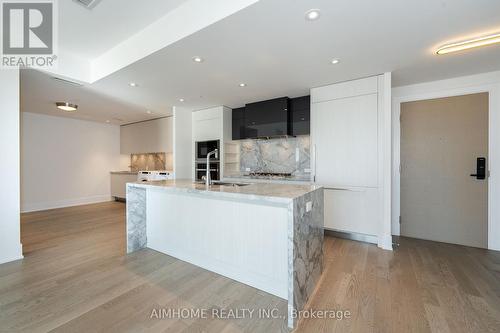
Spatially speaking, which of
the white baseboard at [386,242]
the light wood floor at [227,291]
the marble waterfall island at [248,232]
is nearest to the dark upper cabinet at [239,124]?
the marble waterfall island at [248,232]

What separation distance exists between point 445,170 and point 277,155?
8.69ft

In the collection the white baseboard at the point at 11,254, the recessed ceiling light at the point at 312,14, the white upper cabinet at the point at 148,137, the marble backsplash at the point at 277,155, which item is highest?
the recessed ceiling light at the point at 312,14

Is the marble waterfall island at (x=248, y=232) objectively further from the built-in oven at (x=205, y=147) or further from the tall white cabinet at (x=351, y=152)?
the built-in oven at (x=205, y=147)

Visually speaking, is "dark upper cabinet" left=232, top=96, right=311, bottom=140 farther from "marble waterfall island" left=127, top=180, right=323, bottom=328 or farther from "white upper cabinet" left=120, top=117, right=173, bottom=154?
"white upper cabinet" left=120, top=117, right=173, bottom=154

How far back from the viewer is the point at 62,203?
5613 millimetres

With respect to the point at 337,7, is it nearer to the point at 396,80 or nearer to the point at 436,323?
the point at 396,80

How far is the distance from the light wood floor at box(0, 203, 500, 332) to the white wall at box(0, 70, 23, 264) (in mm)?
247

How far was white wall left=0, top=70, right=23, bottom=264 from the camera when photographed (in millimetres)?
2459

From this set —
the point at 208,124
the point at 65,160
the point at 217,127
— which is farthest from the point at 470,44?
the point at 65,160

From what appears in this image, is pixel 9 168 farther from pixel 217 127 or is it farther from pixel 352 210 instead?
pixel 352 210

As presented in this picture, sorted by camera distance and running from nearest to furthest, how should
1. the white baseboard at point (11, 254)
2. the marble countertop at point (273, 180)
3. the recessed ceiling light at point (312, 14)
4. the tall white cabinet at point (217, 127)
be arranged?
the recessed ceiling light at point (312, 14) → the white baseboard at point (11, 254) → the marble countertop at point (273, 180) → the tall white cabinet at point (217, 127)

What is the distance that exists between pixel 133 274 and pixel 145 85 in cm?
268

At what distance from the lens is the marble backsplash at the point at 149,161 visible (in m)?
6.16

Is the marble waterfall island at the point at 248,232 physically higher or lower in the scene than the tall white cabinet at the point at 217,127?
lower
